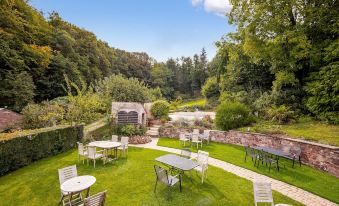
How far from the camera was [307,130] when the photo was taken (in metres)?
11.2

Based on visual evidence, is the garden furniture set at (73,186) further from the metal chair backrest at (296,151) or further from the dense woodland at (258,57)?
the metal chair backrest at (296,151)

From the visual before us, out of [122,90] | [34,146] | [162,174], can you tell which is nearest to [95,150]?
[34,146]

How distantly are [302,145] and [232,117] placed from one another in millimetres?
4700

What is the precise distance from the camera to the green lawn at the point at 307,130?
960 centimetres

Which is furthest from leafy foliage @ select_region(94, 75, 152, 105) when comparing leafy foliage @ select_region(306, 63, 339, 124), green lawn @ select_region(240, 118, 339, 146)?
leafy foliage @ select_region(306, 63, 339, 124)

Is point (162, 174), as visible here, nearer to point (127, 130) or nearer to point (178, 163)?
point (178, 163)

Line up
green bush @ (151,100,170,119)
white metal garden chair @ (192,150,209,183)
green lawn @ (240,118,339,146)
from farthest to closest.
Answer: green bush @ (151,100,170,119) → green lawn @ (240,118,339,146) → white metal garden chair @ (192,150,209,183)

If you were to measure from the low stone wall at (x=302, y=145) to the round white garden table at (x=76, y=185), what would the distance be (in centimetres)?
945

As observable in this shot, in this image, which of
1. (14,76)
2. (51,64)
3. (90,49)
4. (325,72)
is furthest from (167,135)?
(90,49)

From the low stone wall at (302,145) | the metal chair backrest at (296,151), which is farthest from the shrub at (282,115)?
the metal chair backrest at (296,151)

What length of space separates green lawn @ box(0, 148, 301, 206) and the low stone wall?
358 cm

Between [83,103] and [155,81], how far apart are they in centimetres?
3979

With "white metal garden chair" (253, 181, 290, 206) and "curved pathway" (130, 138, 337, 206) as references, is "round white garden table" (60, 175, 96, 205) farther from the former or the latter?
"curved pathway" (130, 138, 337, 206)

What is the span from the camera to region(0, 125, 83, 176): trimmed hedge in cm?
807
